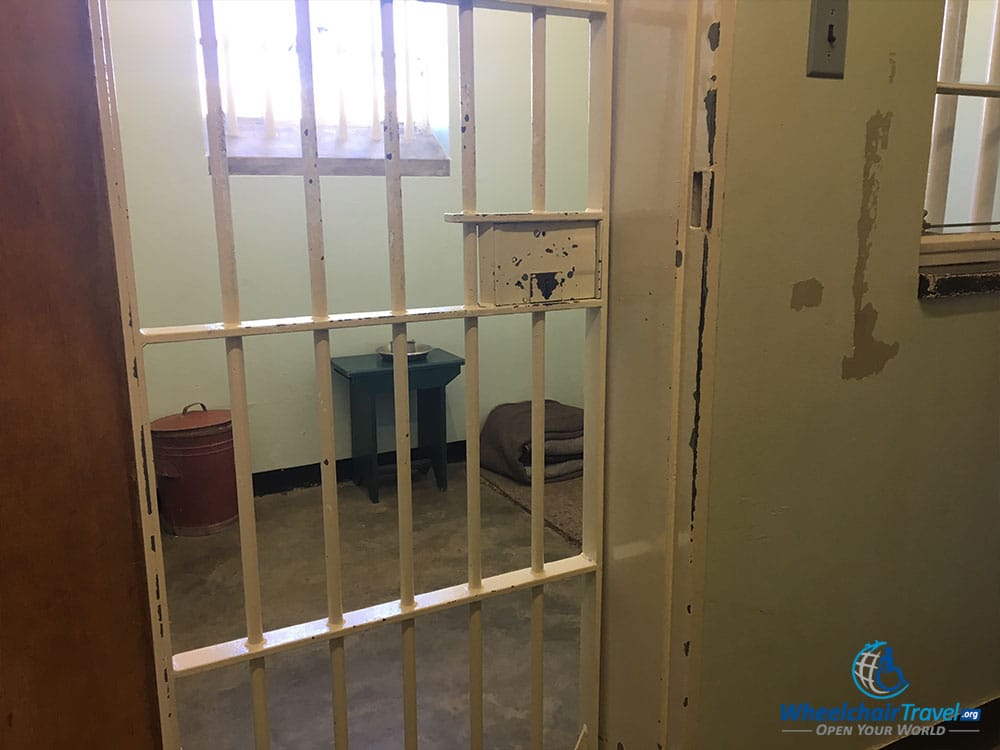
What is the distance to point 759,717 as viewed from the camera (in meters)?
1.24

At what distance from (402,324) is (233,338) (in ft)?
0.79

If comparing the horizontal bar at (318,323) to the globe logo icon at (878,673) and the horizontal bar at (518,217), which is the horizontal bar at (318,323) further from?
the globe logo icon at (878,673)

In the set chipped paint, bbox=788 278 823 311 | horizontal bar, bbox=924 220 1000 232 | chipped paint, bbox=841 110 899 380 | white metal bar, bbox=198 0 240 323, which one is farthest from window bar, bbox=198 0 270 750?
horizontal bar, bbox=924 220 1000 232

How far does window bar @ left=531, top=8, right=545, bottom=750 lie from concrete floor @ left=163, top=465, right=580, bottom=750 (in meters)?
0.51

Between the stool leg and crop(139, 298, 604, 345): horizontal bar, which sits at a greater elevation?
crop(139, 298, 604, 345): horizontal bar

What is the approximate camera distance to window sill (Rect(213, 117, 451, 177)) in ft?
9.46

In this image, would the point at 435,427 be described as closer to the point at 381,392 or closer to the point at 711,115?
the point at 381,392

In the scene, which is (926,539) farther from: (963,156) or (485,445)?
(485,445)

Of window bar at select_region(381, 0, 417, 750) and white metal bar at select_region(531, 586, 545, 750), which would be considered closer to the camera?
window bar at select_region(381, 0, 417, 750)

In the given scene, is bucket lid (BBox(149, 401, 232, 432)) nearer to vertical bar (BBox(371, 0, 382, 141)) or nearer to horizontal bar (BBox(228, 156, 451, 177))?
horizontal bar (BBox(228, 156, 451, 177))

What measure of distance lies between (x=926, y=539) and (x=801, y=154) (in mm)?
790

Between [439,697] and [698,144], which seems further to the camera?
[439,697]

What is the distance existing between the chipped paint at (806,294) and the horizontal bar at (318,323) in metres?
0.30

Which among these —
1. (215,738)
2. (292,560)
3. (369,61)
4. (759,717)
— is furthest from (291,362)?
(759,717)
